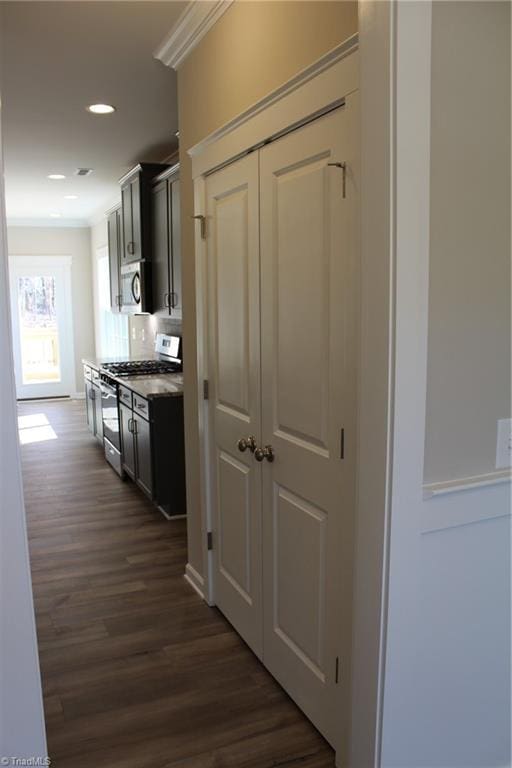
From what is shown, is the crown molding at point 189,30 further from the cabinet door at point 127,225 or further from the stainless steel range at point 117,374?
the stainless steel range at point 117,374

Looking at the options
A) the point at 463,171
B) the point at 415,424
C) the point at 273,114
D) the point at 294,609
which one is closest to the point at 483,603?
the point at 415,424

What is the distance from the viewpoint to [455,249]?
1.52m

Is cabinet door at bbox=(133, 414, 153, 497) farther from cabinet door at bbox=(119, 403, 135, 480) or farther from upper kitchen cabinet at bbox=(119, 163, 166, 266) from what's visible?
upper kitchen cabinet at bbox=(119, 163, 166, 266)

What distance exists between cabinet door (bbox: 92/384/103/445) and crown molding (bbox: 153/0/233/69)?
3.57 m

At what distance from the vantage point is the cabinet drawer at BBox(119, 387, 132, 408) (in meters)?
4.65

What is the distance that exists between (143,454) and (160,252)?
1617 mm

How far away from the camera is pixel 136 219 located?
5199 millimetres

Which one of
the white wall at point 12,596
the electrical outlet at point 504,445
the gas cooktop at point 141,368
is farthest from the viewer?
the gas cooktop at point 141,368

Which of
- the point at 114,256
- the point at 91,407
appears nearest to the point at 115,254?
the point at 114,256

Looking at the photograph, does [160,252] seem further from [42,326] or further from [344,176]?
[42,326]

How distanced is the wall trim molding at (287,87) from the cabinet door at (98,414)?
12.0 ft

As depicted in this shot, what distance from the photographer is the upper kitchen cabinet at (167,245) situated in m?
4.48

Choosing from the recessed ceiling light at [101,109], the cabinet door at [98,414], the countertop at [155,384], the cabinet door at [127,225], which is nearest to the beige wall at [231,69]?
the recessed ceiling light at [101,109]

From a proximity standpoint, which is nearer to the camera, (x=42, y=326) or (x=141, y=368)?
(x=141, y=368)
